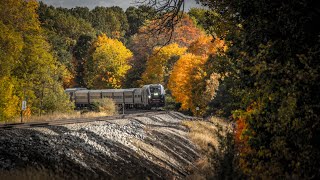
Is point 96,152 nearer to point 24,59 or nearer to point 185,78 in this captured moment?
point 24,59

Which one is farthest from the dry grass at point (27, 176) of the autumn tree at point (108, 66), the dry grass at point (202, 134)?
the autumn tree at point (108, 66)

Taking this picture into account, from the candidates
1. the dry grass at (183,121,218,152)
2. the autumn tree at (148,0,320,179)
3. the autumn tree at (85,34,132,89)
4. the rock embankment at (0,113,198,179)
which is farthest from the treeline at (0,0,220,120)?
the rock embankment at (0,113,198,179)

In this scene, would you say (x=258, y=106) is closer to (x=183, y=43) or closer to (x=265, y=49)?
(x=265, y=49)

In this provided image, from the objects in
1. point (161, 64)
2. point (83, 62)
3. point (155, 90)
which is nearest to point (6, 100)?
point (155, 90)

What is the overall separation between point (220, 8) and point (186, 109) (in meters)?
36.4

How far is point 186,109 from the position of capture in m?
47.1

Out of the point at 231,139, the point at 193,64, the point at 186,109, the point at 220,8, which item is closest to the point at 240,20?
the point at 220,8

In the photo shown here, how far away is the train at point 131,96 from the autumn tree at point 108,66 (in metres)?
8.09

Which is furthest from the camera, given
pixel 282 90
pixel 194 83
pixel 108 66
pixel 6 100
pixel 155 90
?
pixel 108 66

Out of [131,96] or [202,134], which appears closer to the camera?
[202,134]

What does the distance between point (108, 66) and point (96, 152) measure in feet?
170

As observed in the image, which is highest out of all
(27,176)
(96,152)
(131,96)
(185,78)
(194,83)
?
(185,78)

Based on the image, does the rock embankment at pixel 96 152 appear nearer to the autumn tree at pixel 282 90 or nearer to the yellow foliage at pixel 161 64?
the autumn tree at pixel 282 90

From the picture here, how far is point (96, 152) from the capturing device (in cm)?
1575
